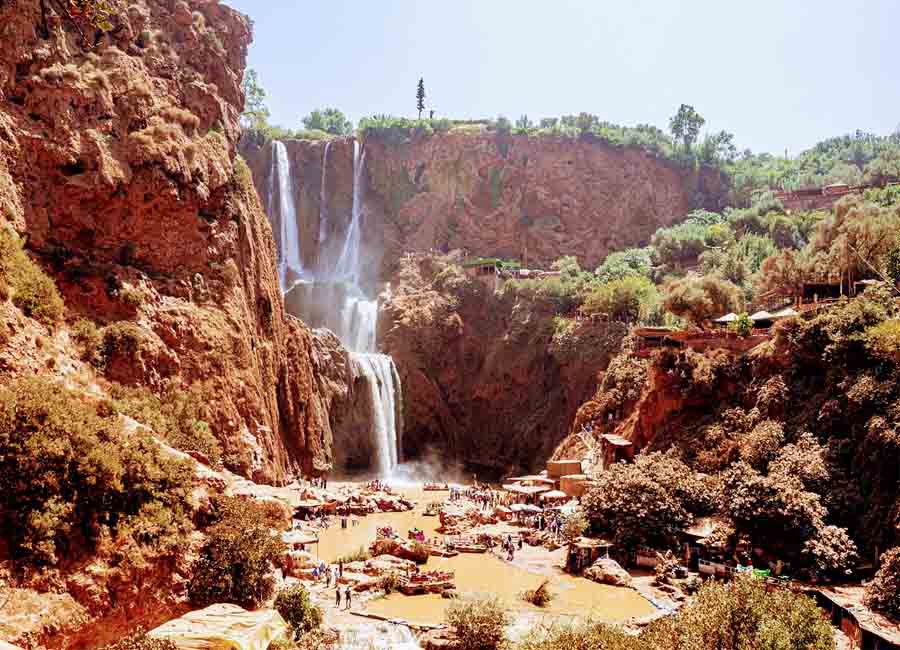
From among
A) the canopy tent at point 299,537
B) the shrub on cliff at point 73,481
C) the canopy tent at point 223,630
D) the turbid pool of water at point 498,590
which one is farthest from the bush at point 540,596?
the shrub on cliff at point 73,481

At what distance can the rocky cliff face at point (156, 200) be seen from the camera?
2581 centimetres

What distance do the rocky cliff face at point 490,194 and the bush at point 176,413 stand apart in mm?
43978

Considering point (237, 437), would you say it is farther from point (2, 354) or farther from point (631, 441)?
point (631, 441)

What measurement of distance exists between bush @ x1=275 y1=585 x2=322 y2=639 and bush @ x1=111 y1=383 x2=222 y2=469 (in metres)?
5.40

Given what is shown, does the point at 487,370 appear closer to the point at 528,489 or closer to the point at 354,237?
the point at 528,489

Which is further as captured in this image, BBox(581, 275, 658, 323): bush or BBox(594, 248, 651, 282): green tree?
BBox(594, 248, 651, 282): green tree

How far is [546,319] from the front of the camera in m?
57.1

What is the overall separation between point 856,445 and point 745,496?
15.2 feet

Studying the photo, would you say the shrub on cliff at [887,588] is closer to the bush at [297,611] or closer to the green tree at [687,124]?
the bush at [297,611]

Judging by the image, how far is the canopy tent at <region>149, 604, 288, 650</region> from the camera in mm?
12133

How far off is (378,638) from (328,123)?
9129 cm

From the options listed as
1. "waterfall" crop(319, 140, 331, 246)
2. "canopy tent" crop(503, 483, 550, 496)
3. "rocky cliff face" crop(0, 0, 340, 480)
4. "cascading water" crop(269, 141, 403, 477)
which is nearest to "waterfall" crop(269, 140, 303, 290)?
"cascading water" crop(269, 141, 403, 477)

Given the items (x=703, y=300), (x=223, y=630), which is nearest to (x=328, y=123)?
(x=703, y=300)

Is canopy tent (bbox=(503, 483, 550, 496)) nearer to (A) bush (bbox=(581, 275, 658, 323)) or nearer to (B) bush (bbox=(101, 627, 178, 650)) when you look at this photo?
(A) bush (bbox=(581, 275, 658, 323))
